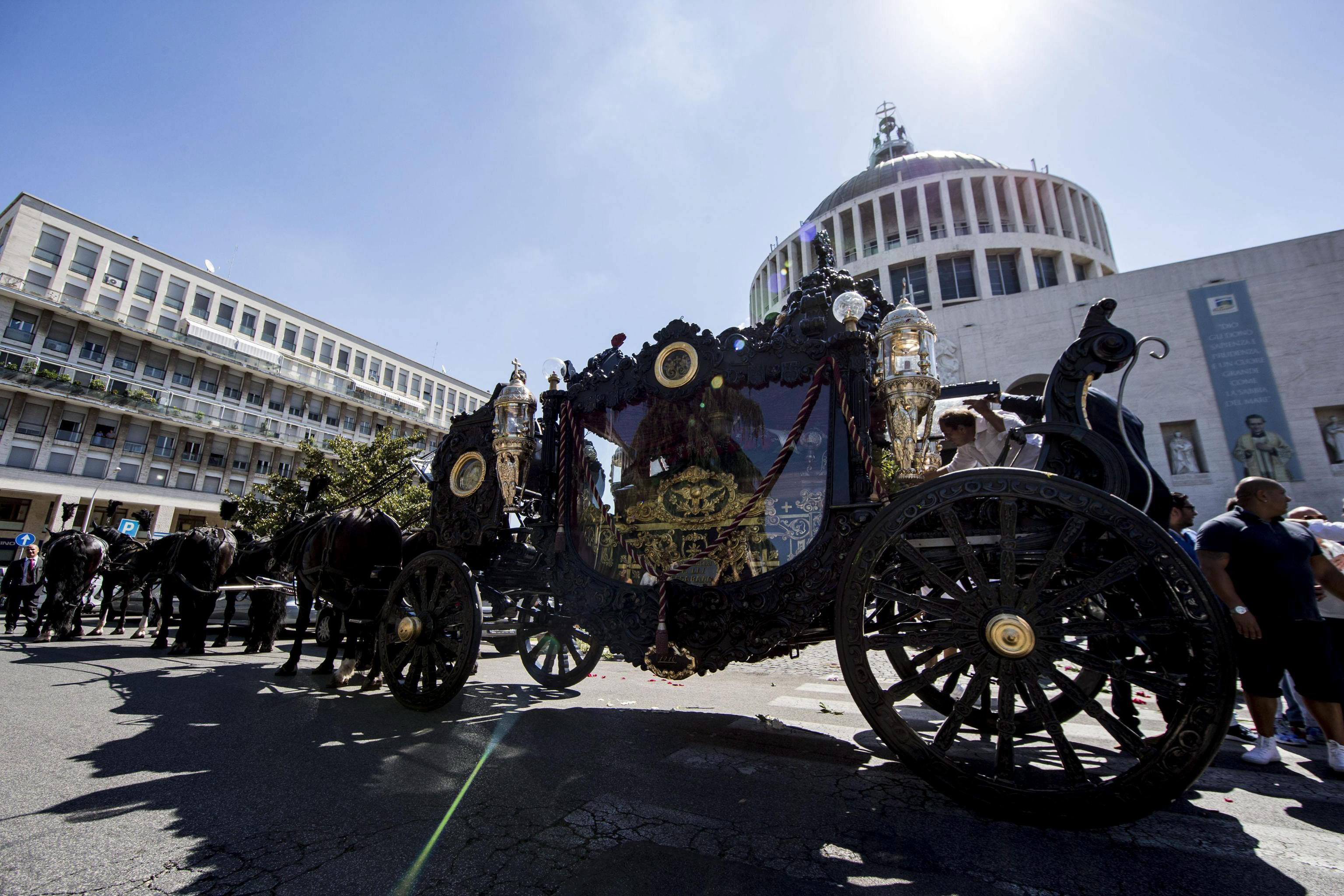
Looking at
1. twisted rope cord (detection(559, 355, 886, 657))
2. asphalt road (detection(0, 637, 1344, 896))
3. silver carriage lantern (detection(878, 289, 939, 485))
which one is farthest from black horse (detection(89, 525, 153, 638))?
silver carriage lantern (detection(878, 289, 939, 485))

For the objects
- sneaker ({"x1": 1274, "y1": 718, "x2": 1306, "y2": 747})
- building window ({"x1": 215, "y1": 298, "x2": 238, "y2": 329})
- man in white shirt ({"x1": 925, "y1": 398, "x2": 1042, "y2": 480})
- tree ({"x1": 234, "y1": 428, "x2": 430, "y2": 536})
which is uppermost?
building window ({"x1": 215, "y1": 298, "x2": 238, "y2": 329})

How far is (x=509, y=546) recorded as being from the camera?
5262mm

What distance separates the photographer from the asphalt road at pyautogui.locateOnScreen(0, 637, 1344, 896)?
2006 millimetres

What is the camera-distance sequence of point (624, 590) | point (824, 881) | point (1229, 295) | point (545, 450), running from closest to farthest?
point (824, 881), point (624, 590), point (545, 450), point (1229, 295)

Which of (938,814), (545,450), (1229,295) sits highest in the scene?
(1229,295)

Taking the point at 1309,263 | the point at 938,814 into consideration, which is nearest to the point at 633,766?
the point at 938,814

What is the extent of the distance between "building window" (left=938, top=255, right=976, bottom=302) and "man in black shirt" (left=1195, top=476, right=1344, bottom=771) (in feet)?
118

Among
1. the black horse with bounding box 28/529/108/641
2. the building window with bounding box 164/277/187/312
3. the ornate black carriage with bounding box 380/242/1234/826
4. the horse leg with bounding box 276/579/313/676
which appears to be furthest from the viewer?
the building window with bounding box 164/277/187/312

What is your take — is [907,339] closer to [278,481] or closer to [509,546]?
[509,546]

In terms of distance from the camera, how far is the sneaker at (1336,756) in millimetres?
3215

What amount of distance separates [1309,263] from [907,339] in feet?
97.6

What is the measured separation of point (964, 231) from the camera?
3722cm

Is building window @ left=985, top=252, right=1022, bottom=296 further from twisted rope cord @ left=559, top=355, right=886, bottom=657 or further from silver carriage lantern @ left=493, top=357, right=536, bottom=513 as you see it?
silver carriage lantern @ left=493, top=357, right=536, bottom=513

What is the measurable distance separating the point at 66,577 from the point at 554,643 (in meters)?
8.84
